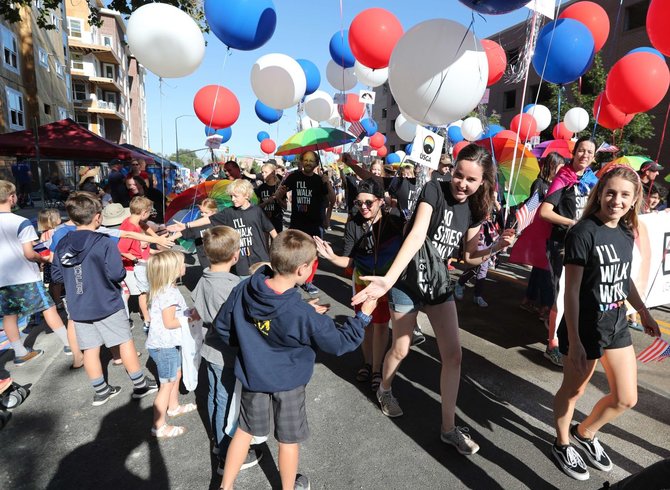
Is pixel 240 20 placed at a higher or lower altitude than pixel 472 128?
higher

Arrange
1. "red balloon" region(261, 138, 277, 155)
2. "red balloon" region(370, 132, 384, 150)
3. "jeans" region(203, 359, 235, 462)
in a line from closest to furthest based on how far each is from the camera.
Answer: "jeans" region(203, 359, 235, 462)
"red balloon" region(370, 132, 384, 150)
"red balloon" region(261, 138, 277, 155)

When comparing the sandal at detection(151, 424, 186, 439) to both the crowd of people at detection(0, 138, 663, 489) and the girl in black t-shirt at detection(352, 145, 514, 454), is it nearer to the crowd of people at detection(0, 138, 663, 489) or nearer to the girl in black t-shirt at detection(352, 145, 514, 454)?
the crowd of people at detection(0, 138, 663, 489)

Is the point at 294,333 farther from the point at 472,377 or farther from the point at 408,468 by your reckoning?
the point at 472,377

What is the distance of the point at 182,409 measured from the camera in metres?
3.00

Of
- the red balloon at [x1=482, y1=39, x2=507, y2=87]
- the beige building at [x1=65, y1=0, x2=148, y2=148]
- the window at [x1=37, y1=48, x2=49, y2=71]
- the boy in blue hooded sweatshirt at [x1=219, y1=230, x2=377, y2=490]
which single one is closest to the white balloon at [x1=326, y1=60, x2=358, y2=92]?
the red balloon at [x1=482, y1=39, x2=507, y2=87]

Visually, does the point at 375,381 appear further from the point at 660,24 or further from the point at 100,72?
the point at 100,72

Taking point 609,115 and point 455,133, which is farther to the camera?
point 455,133

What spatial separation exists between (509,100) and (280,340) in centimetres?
3220

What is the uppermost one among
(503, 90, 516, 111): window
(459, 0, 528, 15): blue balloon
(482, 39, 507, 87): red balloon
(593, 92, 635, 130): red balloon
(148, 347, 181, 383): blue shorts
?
(503, 90, 516, 111): window

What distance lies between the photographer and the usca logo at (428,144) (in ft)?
12.5

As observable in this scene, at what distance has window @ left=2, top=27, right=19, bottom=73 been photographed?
16.4m

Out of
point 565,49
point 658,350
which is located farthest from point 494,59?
point 658,350

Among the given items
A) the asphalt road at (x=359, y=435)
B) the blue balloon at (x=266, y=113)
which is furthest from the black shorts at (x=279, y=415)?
the blue balloon at (x=266, y=113)

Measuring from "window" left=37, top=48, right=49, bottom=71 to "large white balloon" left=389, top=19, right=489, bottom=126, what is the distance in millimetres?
23033
